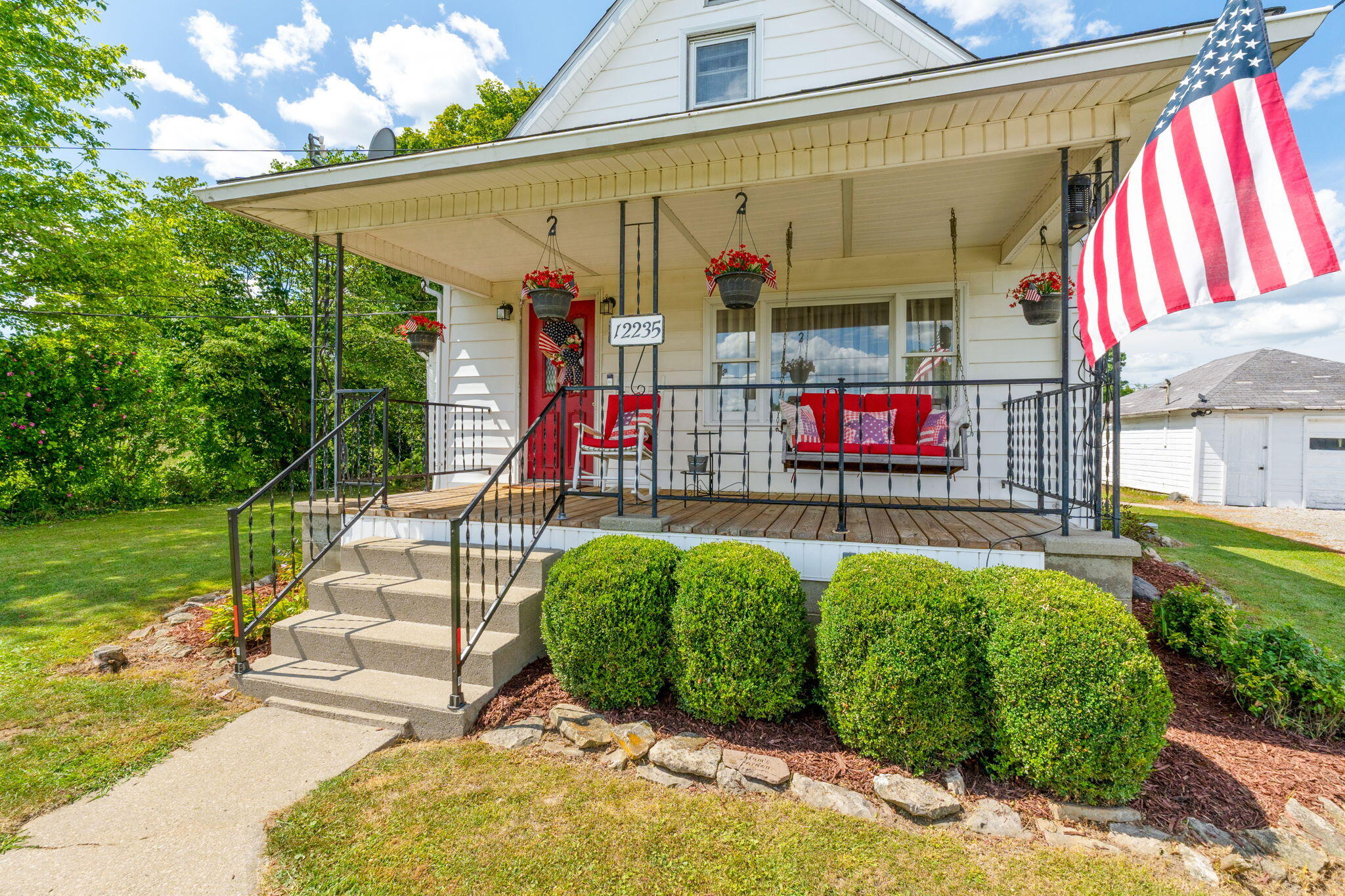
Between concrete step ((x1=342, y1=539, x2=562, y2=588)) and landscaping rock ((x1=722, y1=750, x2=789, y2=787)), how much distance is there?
1.55 m

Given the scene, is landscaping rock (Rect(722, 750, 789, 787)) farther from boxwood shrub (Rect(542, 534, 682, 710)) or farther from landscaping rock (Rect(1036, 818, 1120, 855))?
landscaping rock (Rect(1036, 818, 1120, 855))

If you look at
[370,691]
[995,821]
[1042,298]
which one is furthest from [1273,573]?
[370,691]

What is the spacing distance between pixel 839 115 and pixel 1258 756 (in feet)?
12.0

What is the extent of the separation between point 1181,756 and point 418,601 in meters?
3.92

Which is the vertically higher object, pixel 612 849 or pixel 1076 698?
pixel 1076 698

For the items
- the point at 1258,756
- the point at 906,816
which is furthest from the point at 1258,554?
the point at 906,816

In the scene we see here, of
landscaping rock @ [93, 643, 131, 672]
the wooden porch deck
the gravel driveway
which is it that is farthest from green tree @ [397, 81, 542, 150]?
the gravel driveway

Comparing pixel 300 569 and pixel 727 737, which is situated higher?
pixel 300 569

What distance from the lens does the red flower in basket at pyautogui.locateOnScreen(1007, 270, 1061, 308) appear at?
4430mm

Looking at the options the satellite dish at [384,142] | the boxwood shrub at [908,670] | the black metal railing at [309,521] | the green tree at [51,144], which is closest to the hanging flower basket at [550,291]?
the black metal railing at [309,521]

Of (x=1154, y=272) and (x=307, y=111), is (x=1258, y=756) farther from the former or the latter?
(x=307, y=111)

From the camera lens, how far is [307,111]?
1470cm

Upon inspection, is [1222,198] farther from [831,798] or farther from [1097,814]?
[831,798]

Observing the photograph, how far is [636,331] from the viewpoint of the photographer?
3682 millimetres
